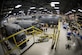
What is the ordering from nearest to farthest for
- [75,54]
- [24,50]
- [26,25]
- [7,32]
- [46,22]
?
[75,54], [24,50], [7,32], [26,25], [46,22]

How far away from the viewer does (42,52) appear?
15.7ft

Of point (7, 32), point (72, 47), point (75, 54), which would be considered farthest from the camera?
point (7, 32)

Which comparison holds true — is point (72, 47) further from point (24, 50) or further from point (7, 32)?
point (7, 32)

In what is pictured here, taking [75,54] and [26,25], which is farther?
[26,25]

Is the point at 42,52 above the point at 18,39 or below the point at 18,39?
below

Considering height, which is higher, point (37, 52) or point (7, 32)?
point (7, 32)

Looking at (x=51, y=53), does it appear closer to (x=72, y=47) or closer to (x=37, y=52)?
(x=37, y=52)

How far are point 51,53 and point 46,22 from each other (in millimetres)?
8178

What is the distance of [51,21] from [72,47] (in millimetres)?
7638

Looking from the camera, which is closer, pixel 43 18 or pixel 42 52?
pixel 42 52

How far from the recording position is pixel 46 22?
12.7 meters

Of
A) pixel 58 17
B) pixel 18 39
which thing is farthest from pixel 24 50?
pixel 58 17

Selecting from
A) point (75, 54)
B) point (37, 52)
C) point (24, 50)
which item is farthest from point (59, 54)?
point (24, 50)

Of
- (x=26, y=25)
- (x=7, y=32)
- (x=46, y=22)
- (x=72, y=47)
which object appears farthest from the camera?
(x=46, y=22)
